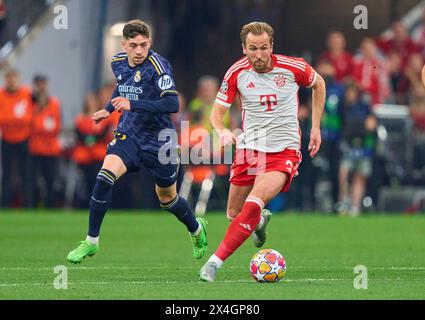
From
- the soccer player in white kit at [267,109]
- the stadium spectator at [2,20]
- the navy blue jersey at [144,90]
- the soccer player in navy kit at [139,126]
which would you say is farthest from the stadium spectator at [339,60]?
the soccer player in white kit at [267,109]

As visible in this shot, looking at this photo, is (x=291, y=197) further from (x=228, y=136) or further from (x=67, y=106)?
(x=228, y=136)

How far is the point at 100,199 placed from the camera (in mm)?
11734

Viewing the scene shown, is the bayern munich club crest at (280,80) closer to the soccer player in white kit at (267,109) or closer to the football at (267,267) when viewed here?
the soccer player in white kit at (267,109)

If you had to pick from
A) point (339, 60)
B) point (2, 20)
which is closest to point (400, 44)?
point (339, 60)

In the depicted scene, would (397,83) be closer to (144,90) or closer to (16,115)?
(16,115)

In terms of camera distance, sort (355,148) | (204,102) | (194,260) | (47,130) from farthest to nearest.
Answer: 1. (47,130)
2. (355,148)
3. (204,102)
4. (194,260)

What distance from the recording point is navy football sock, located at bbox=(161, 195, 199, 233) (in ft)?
41.9

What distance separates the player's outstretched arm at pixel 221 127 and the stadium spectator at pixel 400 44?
40.7 ft

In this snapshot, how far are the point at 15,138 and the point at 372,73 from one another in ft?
21.9

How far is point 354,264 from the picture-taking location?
500 inches

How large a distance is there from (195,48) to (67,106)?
114 inches

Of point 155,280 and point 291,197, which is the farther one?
point 291,197
